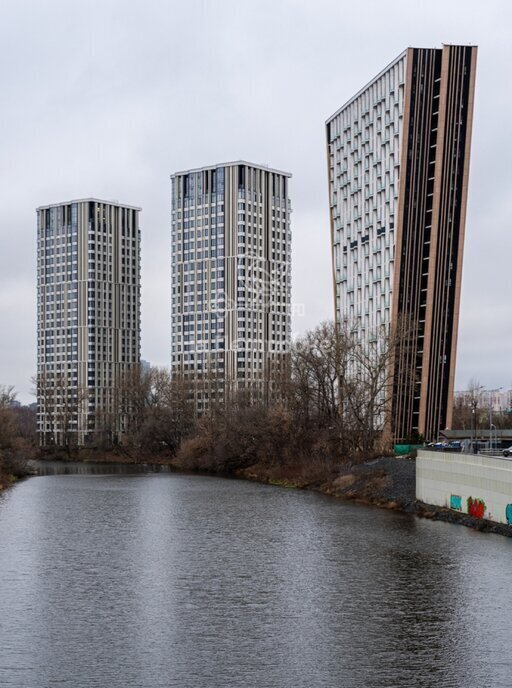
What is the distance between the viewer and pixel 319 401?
100750mm

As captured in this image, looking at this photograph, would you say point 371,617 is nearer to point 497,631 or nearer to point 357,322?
point 497,631

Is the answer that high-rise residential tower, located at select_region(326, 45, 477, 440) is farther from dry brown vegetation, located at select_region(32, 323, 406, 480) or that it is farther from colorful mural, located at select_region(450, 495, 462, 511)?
colorful mural, located at select_region(450, 495, 462, 511)

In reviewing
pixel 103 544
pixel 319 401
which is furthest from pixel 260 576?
pixel 319 401

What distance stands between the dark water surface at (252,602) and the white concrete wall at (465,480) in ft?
8.69

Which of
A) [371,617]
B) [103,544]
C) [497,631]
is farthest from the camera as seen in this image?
[103,544]

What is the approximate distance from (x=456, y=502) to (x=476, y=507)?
3634mm

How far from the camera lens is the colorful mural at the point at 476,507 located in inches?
2151

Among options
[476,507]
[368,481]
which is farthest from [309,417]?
[476,507]

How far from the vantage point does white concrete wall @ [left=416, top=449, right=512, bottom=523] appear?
168ft

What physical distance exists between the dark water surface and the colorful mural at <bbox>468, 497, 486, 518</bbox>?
2.58 metres

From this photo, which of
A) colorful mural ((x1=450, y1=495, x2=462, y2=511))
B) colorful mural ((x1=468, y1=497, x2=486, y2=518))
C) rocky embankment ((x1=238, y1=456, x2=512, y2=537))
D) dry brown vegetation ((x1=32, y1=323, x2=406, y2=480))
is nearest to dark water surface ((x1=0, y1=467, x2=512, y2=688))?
rocky embankment ((x1=238, y1=456, x2=512, y2=537))

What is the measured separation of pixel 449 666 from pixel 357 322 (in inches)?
4139

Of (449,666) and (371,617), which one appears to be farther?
(371,617)

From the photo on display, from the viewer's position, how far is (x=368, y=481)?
76.1 m
